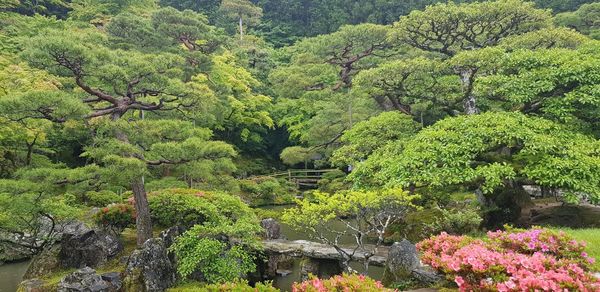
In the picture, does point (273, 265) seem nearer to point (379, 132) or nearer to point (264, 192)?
point (379, 132)

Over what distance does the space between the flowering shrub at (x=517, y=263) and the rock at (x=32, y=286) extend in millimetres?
7690

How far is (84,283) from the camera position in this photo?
787 centimetres

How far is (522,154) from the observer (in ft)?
30.0

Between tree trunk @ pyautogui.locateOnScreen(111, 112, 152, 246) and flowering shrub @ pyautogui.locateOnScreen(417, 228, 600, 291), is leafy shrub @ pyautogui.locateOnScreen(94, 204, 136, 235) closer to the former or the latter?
tree trunk @ pyautogui.locateOnScreen(111, 112, 152, 246)

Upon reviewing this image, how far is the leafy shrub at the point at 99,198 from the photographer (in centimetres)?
1355

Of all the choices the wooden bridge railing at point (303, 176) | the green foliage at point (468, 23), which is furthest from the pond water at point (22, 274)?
the wooden bridge railing at point (303, 176)

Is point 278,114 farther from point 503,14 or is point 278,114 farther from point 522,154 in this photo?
point 522,154

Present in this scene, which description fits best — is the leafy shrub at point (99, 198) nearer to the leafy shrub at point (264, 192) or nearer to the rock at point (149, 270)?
the rock at point (149, 270)

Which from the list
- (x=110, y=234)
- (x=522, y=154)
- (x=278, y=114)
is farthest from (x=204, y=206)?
(x=278, y=114)

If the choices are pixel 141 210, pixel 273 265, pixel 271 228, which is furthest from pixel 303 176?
pixel 141 210

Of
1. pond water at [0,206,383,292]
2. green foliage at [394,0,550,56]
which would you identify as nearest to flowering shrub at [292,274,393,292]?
pond water at [0,206,383,292]

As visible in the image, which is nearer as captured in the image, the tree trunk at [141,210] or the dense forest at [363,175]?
the dense forest at [363,175]

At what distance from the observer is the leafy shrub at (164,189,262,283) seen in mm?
8102

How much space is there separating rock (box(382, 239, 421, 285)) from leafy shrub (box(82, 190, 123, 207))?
10.2 meters
